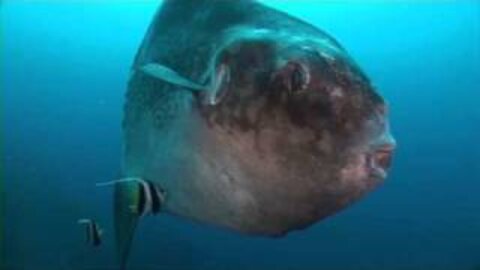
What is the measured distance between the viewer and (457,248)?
6441 millimetres

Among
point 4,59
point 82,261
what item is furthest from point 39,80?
point 4,59

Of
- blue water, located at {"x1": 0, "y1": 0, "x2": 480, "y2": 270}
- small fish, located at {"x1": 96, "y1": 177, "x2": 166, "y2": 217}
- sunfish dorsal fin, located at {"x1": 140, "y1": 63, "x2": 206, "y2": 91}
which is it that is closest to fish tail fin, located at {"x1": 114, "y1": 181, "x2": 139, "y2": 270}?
small fish, located at {"x1": 96, "y1": 177, "x2": 166, "y2": 217}

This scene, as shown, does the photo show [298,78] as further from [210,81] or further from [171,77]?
[171,77]

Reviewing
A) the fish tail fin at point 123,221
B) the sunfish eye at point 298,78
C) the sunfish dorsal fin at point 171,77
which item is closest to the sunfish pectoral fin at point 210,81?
the sunfish dorsal fin at point 171,77

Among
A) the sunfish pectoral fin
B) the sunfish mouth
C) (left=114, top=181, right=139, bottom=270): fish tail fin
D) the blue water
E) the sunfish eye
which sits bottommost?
the blue water

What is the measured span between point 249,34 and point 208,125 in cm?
26

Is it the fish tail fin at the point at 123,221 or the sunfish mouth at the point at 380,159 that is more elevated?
the sunfish mouth at the point at 380,159

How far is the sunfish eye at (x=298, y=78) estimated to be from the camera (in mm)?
1799

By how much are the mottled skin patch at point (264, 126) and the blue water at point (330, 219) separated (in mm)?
3921

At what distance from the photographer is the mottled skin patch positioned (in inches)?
70.2

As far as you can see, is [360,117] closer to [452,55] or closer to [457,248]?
[457,248]

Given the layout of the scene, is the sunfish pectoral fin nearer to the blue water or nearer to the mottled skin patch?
the mottled skin patch

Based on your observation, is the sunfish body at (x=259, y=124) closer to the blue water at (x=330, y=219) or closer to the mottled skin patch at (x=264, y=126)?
the mottled skin patch at (x=264, y=126)

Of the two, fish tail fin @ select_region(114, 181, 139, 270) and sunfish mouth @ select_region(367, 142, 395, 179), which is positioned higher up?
sunfish mouth @ select_region(367, 142, 395, 179)
